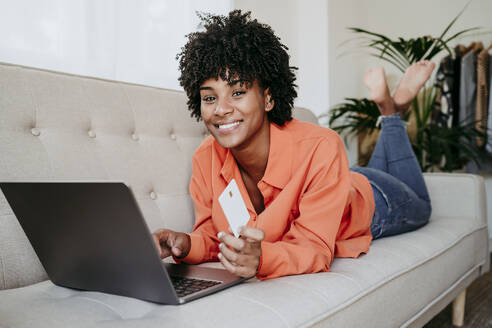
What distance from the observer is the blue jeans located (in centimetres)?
139

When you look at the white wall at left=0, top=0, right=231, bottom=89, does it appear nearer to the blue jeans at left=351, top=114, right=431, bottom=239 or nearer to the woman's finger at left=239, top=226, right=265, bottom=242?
the blue jeans at left=351, top=114, right=431, bottom=239

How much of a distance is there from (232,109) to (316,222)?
13.0 inches

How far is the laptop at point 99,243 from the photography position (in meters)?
0.59

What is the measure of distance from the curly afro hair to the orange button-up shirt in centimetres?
11

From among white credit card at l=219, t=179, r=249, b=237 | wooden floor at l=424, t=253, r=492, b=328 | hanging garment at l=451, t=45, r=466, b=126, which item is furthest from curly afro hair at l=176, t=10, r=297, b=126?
hanging garment at l=451, t=45, r=466, b=126

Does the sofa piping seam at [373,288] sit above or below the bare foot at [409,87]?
below

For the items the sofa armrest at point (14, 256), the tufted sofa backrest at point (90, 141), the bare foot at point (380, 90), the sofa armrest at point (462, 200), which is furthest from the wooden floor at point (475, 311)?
the sofa armrest at point (14, 256)

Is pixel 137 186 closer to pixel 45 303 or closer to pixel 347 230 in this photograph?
pixel 45 303

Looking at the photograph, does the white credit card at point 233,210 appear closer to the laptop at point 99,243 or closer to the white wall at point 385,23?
the laptop at point 99,243

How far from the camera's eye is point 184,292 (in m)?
0.74

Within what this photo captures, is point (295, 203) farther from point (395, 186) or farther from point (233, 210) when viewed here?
point (395, 186)

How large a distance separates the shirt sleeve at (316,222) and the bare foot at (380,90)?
0.75 m

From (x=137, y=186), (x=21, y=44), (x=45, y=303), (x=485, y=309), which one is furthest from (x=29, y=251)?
(x=485, y=309)

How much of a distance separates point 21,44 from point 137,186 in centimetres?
70
